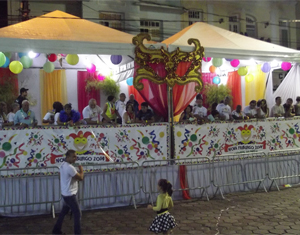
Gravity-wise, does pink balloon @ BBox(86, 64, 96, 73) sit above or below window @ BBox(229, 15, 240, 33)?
below

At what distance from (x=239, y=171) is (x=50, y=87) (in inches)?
324

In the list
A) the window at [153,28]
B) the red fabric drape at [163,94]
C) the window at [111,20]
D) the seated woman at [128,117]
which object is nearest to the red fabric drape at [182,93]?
the red fabric drape at [163,94]

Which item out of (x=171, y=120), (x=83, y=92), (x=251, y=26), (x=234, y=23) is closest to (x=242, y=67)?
(x=171, y=120)

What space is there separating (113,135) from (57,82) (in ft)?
22.4

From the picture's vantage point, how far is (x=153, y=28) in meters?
21.9

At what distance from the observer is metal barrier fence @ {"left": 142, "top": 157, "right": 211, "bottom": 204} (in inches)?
351

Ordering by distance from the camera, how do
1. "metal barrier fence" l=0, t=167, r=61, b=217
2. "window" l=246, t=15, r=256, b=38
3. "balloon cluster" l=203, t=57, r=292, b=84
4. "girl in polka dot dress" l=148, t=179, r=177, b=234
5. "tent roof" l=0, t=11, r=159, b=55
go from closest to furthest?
"girl in polka dot dress" l=148, t=179, r=177, b=234, "metal barrier fence" l=0, t=167, r=61, b=217, "tent roof" l=0, t=11, r=159, b=55, "balloon cluster" l=203, t=57, r=292, b=84, "window" l=246, t=15, r=256, b=38

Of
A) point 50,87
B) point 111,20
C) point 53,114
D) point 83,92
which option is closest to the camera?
point 53,114

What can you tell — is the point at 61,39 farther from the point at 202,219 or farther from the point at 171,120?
the point at 202,219

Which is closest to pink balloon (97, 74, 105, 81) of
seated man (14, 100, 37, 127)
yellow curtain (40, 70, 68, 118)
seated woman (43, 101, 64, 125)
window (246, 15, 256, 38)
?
yellow curtain (40, 70, 68, 118)

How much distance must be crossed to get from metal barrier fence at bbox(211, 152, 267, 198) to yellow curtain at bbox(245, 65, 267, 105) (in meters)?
Result: 4.88

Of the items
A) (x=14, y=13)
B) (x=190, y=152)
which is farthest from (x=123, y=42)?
(x=14, y=13)

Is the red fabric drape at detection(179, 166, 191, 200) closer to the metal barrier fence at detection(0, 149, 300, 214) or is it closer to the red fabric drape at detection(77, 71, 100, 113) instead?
the metal barrier fence at detection(0, 149, 300, 214)

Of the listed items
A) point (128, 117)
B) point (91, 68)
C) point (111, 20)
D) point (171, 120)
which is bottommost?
point (171, 120)
